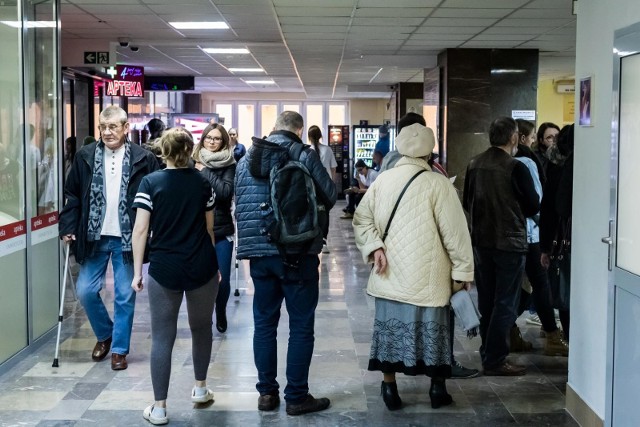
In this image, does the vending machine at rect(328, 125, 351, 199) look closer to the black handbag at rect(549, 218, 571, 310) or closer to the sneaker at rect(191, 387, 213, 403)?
the black handbag at rect(549, 218, 571, 310)

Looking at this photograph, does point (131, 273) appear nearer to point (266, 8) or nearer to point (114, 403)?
point (114, 403)

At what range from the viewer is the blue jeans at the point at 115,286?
564 centimetres

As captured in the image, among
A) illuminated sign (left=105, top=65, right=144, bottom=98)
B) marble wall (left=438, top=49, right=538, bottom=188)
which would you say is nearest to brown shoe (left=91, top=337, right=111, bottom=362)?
marble wall (left=438, top=49, right=538, bottom=188)

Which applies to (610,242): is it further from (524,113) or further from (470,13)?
(524,113)

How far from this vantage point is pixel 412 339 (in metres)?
4.49

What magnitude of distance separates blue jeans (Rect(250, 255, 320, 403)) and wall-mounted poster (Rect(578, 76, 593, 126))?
5.26ft

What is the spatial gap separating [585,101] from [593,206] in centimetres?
56

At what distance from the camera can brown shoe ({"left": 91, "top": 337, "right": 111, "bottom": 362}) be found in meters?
5.80

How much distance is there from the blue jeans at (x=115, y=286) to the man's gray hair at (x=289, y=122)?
5.29 ft

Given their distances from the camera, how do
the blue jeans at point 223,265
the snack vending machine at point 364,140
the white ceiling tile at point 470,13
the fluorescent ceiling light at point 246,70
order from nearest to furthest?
1. the blue jeans at point 223,265
2. the white ceiling tile at point 470,13
3. the fluorescent ceiling light at point 246,70
4. the snack vending machine at point 364,140

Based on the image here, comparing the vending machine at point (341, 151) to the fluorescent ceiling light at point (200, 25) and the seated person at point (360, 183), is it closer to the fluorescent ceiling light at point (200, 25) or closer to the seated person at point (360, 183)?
the seated person at point (360, 183)

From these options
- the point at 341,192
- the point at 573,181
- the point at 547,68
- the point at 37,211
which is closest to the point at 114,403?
the point at 37,211

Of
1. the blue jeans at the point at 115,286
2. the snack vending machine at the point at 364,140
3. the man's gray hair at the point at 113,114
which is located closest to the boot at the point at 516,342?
the blue jeans at the point at 115,286

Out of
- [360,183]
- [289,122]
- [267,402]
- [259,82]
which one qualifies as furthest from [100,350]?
[259,82]
